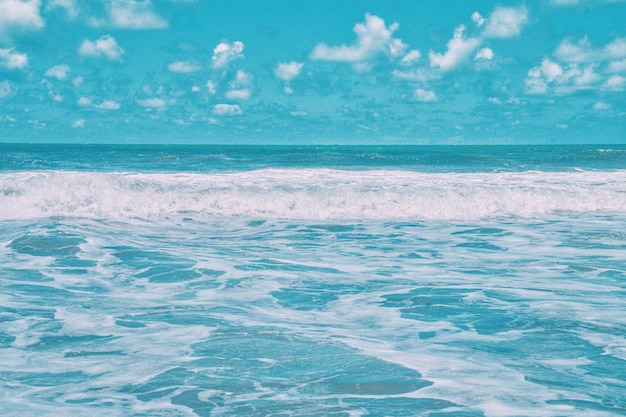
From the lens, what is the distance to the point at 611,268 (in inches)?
340

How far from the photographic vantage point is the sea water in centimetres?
433

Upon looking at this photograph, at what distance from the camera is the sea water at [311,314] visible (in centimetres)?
433

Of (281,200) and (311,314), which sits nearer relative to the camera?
(311,314)

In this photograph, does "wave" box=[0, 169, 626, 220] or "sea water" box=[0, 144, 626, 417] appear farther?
"wave" box=[0, 169, 626, 220]

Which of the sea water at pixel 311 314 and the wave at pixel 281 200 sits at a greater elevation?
the wave at pixel 281 200

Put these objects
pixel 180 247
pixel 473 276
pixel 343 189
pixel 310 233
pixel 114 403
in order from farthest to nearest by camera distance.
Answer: pixel 343 189 < pixel 310 233 < pixel 180 247 < pixel 473 276 < pixel 114 403

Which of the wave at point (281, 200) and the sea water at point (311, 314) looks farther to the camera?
the wave at point (281, 200)

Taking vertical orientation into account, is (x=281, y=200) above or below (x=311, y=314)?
above

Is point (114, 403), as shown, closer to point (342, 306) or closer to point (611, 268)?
point (342, 306)

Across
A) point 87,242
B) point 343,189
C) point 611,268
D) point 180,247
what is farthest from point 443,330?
point 343,189

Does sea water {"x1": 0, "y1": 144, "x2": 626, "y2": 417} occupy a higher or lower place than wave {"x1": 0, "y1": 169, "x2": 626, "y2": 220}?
lower

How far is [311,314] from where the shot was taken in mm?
6500

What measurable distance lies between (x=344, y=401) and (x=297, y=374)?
1.79 feet

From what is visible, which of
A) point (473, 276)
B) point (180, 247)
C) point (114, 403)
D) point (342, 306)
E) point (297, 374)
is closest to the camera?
point (114, 403)
